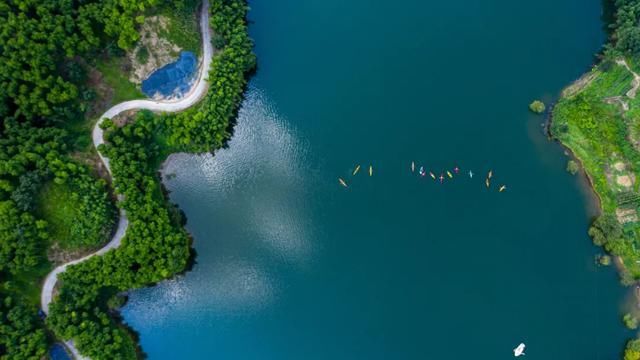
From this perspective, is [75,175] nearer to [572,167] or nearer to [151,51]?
[151,51]

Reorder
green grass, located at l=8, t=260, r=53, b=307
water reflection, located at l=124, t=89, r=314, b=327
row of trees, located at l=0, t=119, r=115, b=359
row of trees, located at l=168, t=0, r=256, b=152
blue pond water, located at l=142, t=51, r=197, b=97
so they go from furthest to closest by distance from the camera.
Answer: water reflection, located at l=124, t=89, r=314, b=327 < blue pond water, located at l=142, t=51, r=197, b=97 < row of trees, located at l=168, t=0, r=256, b=152 < green grass, located at l=8, t=260, r=53, b=307 < row of trees, located at l=0, t=119, r=115, b=359

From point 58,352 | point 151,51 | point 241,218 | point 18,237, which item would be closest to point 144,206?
point 241,218

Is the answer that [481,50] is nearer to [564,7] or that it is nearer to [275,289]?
[564,7]

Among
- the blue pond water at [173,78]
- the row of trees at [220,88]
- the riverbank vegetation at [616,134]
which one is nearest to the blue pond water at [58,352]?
the row of trees at [220,88]

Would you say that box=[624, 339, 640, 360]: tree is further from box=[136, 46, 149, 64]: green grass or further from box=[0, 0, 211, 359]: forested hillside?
box=[136, 46, 149, 64]: green grass

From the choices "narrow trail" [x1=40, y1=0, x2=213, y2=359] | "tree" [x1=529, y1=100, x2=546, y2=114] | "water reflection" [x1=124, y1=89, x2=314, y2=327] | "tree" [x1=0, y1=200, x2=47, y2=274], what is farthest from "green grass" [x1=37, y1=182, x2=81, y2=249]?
"tree" [x1=529, y1=100, x2=546, y2=114]
